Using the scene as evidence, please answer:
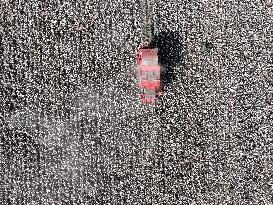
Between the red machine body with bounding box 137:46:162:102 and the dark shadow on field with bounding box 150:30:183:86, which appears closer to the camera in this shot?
A: the red machine body with bounding box 137:46:162:102

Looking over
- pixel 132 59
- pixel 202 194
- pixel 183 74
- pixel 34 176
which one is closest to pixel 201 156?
pixel 202 194

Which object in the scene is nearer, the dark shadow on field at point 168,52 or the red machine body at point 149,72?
the red machine body at point 149,72

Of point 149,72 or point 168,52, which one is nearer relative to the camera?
point 149,72

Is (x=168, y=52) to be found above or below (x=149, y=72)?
above

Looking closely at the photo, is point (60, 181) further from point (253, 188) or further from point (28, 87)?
point (253, 188)
